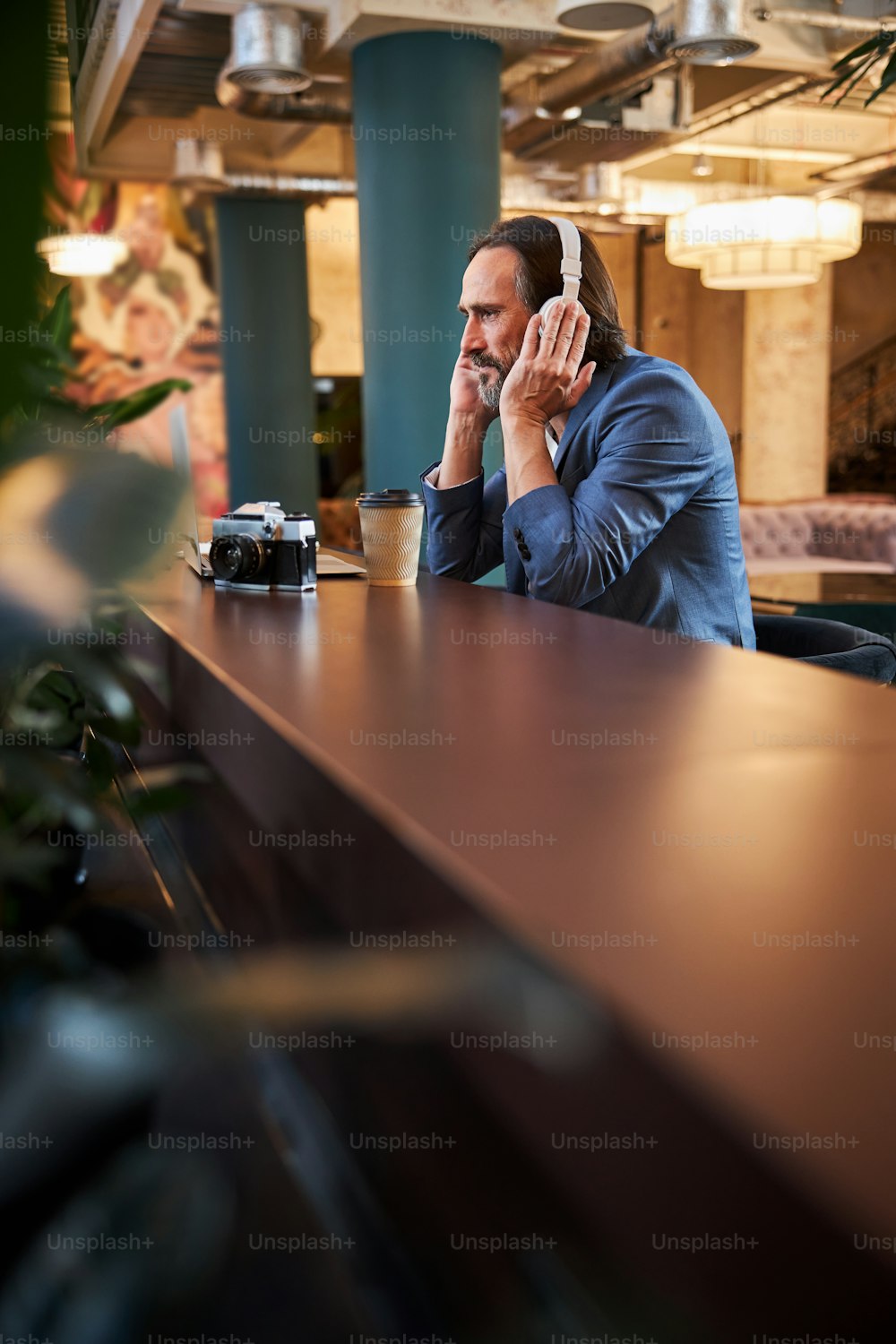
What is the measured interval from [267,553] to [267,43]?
3.55m

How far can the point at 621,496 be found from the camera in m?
1.87

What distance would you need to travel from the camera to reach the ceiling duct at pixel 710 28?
4.31 metres

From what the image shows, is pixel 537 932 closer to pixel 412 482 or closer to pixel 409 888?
pixel 409 888

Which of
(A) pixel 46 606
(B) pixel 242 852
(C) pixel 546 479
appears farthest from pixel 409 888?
(C) pixel 546 479

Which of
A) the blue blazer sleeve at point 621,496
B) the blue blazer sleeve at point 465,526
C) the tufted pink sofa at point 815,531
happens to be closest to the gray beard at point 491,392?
the blue blazer sleeve at point 465,526

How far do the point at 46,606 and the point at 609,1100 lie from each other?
0.26 m

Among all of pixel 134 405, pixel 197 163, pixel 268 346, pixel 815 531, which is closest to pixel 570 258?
pixel 134 405

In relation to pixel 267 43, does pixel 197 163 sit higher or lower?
higher

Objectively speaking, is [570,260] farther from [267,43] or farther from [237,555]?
[267,43]

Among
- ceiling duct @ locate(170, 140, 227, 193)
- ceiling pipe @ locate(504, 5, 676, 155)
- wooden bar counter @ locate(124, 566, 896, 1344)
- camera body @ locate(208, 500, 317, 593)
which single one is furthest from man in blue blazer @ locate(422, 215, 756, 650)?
ceiling duct @ locate(170, 140, 227, 193)

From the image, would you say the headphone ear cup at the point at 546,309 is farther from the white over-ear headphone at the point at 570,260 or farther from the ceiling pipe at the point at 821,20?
the ceiling pipe at the point at 821,20

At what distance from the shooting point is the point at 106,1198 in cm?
57

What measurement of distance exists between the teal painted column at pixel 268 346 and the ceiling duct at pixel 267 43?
3533 millimetres

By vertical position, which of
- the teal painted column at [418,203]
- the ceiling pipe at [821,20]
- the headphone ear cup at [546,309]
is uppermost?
the ceiling pipe at [821,20]
